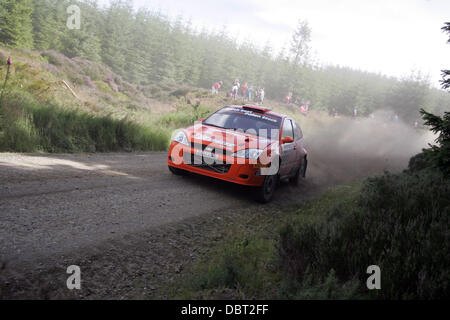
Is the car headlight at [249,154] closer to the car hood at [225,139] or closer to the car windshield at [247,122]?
the car hood at [225,139]

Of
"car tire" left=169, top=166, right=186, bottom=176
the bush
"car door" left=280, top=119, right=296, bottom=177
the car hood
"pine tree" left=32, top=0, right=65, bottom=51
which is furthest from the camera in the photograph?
"pine tree" left=32, top=0, right=65, bottom=51

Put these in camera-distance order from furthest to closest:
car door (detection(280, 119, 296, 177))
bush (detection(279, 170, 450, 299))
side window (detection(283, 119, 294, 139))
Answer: side window (detection(283, 119, 294, 139)) → car door (detection(280, 119, 296, 177)) → bush (detection(279, 170, 450, 299))

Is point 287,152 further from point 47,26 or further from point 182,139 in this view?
point 47,26

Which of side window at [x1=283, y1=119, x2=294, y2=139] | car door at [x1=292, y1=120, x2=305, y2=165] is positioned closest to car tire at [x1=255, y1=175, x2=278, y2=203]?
side window at [x1=283, y1=119, x2=294, y2=139]

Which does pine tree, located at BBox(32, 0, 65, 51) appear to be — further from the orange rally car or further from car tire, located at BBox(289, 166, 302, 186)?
car tire, located at BBox(289, 166, 302, 186)

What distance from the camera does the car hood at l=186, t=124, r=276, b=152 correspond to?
6.74 m

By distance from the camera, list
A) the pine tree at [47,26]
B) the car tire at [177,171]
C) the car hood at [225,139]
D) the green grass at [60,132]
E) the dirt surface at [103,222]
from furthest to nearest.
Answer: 1. the pine tree at [47,26]
2. the green grass at [60,132]
3. the car tire at [177,171]
4. the car hood at [225,139]
5. the dirt surface at [103,222]

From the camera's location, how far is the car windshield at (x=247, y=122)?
7.69 metres

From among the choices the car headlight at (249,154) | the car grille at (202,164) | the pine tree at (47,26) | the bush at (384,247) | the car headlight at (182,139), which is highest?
the pine tree at (47,26)

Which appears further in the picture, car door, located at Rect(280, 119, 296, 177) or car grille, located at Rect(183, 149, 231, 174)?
car door, located at Rect(280, 119, 296, 177)

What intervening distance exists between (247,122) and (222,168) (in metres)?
1.76

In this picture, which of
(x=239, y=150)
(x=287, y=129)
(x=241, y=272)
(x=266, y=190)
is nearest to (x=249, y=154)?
(x=239, y=150)

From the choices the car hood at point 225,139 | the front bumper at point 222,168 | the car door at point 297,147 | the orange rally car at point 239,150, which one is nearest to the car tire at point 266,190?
the orange rally car at point 239,150

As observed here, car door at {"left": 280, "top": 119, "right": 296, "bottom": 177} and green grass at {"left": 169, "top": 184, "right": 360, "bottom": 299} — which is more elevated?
car door at {"left": 280, "top": 119, "right": 296, "bottom": 177}
